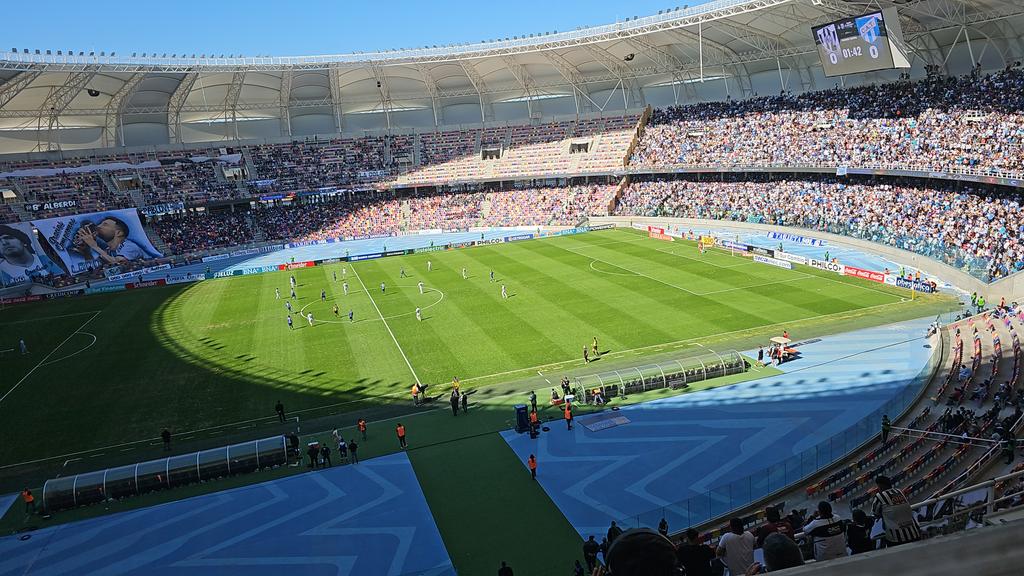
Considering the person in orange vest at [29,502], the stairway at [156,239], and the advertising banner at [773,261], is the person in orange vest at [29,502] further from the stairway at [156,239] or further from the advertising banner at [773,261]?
the stairway at [156,239]

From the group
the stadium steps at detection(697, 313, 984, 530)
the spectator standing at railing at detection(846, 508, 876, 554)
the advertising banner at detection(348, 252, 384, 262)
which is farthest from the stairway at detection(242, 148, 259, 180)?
the spectator standing at railing at detection(846, 508, 876, 554)

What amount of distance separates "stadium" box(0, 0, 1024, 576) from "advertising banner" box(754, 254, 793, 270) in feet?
0.86

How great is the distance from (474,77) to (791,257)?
164 feet

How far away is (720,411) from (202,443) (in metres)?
19.0

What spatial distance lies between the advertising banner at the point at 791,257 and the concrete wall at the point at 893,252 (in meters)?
5.70

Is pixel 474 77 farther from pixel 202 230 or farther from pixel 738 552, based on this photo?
pixel 738 552

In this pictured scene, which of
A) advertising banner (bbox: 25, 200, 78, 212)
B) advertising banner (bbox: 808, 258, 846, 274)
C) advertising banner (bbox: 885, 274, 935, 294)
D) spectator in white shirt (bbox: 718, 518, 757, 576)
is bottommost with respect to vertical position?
advertising banner (bbox: 885, 274, 935, 294)

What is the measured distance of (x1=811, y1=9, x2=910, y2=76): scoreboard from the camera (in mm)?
44750

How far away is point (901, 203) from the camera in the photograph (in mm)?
50312

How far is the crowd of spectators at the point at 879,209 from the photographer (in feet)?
131

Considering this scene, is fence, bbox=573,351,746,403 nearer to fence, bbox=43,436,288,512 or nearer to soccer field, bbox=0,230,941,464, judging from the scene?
soccer field, bbox=0,230,941,464

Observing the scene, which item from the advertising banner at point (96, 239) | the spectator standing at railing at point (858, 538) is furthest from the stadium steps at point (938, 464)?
the advertising banner at point (96, 239)

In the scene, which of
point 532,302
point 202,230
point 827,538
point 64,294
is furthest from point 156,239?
point 827,538

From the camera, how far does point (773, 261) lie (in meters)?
47.8
